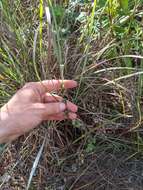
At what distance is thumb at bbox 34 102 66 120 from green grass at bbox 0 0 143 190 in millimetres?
133

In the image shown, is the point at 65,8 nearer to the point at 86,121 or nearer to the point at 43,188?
the point at 86,121

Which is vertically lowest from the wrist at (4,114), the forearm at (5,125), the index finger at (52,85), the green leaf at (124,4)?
the forearm at (5,125)

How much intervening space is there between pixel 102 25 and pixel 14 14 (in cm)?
34

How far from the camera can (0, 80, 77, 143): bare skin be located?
1408 mm

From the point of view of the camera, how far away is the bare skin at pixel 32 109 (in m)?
1.41

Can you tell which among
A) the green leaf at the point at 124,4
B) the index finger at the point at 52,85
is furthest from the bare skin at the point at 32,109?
the green leaf at the point at 124,4

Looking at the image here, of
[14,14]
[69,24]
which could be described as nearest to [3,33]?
[14,14]

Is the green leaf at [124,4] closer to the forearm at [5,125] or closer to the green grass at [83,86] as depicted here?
the green grass at [83,86]

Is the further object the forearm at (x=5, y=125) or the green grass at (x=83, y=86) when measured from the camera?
the green grass at (x=83, y=86)

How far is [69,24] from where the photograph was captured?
1.75 metres

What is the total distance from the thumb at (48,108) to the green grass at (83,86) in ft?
0.44

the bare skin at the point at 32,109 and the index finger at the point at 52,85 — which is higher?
the index finger at the point at 52,85

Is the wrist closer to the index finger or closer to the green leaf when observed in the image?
the index finger

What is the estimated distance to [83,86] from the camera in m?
1.62
